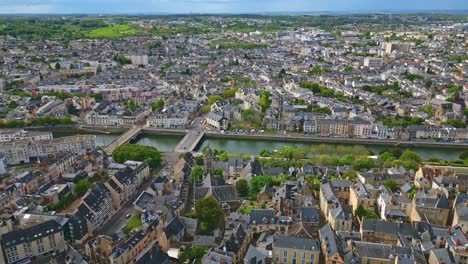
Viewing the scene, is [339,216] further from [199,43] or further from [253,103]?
[199,43]

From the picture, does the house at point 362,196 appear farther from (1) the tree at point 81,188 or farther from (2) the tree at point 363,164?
(1) the tree at point 81,188

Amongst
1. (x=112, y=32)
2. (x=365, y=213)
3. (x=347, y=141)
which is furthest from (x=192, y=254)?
(x=112, y=32)

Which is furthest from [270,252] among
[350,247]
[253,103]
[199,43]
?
[199,43]

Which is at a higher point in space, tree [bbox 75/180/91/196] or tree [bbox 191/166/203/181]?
tree [bbox 191/166/203/181]

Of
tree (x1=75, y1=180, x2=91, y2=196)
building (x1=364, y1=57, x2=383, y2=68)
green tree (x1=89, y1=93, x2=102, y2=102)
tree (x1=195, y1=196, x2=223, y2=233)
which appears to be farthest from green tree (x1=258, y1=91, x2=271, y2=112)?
building (x1=364, y1=57, x2=383, y2=68)

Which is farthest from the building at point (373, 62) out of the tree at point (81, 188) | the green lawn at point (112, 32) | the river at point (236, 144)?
the green lawn at point (112, 32)

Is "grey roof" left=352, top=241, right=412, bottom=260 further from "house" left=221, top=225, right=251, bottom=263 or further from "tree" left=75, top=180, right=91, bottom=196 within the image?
"tree" left=75, top=180, right=91, bottom=196

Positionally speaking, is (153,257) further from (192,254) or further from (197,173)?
(197,173)
